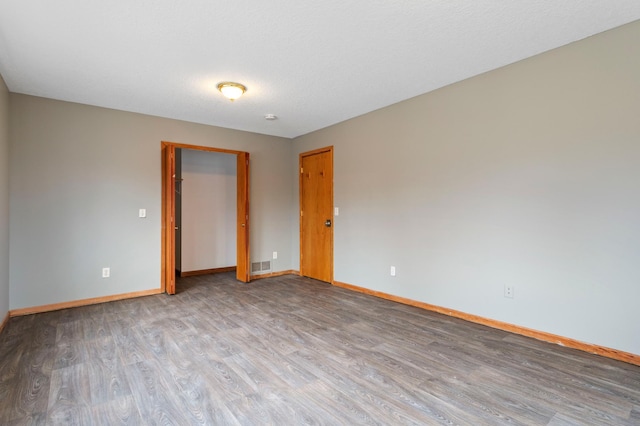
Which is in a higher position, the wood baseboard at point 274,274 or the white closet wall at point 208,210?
the white closet wall at point 208,210

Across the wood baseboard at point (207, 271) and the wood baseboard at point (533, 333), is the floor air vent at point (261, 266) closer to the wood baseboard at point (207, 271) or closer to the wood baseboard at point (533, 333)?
→ the wood baseboard at point (207, 271)

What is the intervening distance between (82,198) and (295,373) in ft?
11.4

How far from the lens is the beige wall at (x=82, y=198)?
362 centimetres

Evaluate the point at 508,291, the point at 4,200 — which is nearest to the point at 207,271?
the point at 4,200

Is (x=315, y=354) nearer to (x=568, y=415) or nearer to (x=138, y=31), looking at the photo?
(x=568, y=415)

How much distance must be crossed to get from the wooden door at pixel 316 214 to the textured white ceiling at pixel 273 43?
5.08 feet

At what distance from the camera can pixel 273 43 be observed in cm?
261

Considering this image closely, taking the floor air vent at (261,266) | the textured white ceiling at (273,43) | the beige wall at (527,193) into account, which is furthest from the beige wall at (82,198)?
the beige wall at (527,193)

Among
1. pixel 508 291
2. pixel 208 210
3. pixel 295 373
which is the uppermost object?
pixel 208 210

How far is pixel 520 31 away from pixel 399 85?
1.23 m

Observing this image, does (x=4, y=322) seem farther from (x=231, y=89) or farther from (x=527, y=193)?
(x=527, y=193)

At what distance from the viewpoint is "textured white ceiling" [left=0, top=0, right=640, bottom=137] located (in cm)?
218

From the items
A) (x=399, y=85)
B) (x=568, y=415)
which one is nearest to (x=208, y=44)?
(x=399, y=85)

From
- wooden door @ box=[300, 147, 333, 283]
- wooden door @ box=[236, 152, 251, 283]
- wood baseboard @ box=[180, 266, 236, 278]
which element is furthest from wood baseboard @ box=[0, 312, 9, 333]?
wooden door @ box=[300, 147, 333, 283]
